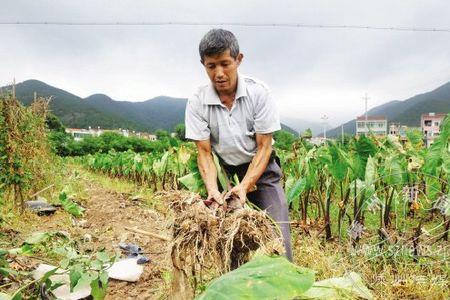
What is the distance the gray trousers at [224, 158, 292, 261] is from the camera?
Result: 99.4 inches

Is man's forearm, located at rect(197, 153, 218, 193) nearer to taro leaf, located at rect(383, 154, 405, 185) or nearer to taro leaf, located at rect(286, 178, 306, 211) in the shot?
taro leaf, located at rect(286, 178, 306, 211)

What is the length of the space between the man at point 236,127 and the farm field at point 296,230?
177 mm

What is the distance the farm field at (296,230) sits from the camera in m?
2.01

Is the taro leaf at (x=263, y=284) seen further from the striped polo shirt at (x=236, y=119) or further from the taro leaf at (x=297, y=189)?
the taro leaf at (x=297, y=189)

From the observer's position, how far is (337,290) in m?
1.94

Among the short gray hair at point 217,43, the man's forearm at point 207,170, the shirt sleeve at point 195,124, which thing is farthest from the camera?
the shirt sleeve at point 195,124

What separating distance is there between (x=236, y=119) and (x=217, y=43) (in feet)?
1.59

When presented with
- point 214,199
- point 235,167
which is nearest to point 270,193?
point 235,167

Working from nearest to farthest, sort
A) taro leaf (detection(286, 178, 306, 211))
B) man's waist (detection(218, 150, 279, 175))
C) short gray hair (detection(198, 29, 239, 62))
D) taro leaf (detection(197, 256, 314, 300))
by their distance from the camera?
taro leaf (detection(197, 256, 314, 300)) → short gray hair (detection(198, 29, 239, 62)) → man's waist (detection(218, 150, 279, 175)) → taro leaf (detection(286, 178, 306, 211))

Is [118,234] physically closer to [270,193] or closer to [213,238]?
[270,193]

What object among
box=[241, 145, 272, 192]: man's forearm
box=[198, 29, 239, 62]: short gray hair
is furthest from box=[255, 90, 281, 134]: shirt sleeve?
box=[198, 29, 239, 62]: short gray hair

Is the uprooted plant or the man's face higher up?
the man's face

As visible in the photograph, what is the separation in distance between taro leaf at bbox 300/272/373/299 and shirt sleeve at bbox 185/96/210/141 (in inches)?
41.6

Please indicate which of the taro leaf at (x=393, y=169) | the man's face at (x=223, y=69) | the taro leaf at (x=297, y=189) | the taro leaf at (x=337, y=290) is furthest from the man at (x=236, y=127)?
the taro leaf at (x=393, y=169)
